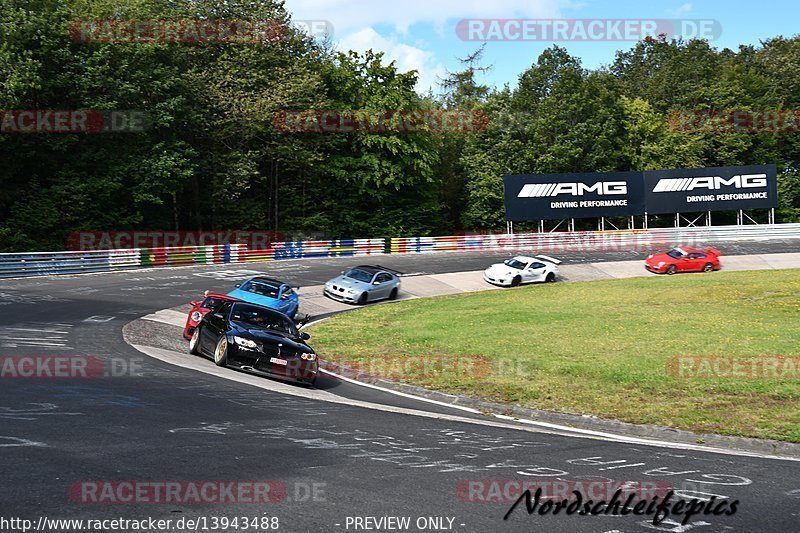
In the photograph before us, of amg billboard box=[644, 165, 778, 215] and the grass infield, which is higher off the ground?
amg billboard box=[644, 165, 778, 215]

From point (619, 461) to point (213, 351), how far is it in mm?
9864

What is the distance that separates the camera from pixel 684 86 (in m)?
76.3

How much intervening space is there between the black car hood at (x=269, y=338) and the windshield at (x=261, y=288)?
9.36 meters

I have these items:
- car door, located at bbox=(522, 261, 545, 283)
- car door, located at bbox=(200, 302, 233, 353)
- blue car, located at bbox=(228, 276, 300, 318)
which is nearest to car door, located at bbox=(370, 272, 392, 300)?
blue car, located at bbox=(228, 276, 300, 318)

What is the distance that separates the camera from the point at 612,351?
1872cm

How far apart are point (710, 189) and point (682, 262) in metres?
17.2
